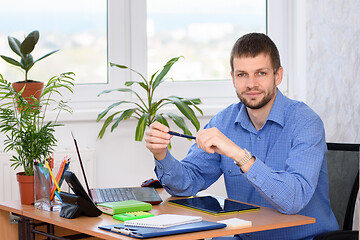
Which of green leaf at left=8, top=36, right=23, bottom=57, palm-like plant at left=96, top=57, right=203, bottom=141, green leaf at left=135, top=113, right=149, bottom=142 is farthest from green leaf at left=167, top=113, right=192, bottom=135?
green leaf at left=8, top=36, right=23, bottom=57

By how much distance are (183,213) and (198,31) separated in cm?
209

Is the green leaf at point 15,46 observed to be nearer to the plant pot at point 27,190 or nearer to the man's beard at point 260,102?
the plant pot at point 27,190

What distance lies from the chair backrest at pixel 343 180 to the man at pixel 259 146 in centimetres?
16

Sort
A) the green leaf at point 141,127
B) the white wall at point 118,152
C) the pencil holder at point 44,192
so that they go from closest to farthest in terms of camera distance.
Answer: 1. the pencil holder at point 44,192
2. the green leaf at point 141,127
3. the white wall at point 118,152

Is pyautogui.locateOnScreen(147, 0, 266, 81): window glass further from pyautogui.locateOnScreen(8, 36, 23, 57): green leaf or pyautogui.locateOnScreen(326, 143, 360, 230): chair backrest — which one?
pyautogui.locateOnScreen(326, 143, 360, 230): chair backrest

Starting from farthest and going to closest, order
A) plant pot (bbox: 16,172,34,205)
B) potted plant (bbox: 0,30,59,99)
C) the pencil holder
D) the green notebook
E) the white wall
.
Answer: the white wall
potted plant (bbox: 0,30,59,99)
plant pot (bbox: 16,172,34,205)
the pencil holder
the green notebook

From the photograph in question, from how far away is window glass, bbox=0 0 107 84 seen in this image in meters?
3.55

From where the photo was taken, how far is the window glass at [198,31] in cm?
383

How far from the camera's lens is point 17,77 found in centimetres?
355

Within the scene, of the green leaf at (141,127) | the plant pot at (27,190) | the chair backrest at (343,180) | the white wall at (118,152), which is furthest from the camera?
the white wall at (118,152)

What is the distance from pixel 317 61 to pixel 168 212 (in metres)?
1.77

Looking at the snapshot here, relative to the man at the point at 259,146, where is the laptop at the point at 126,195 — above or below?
below

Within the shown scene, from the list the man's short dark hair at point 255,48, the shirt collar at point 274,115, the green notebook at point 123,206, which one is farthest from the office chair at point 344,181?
the green notebook at point 123,206

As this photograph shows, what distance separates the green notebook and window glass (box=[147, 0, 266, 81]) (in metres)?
1.80
